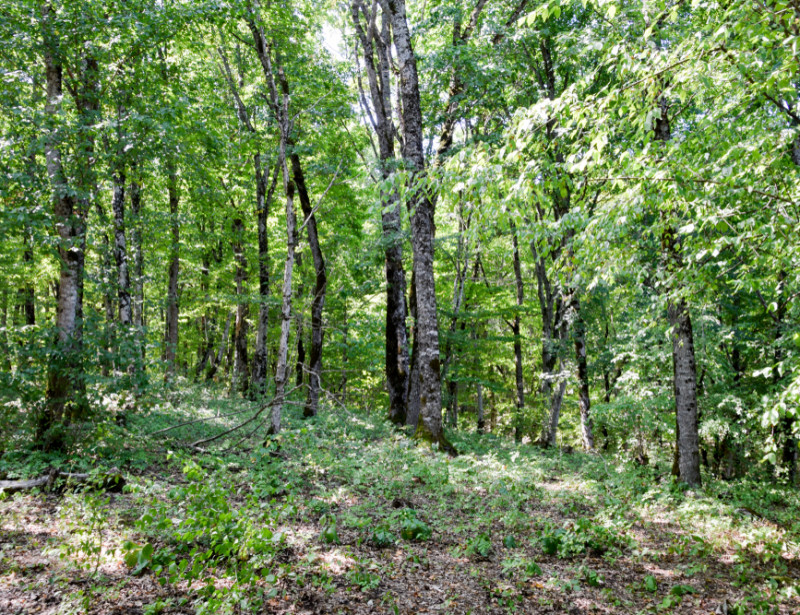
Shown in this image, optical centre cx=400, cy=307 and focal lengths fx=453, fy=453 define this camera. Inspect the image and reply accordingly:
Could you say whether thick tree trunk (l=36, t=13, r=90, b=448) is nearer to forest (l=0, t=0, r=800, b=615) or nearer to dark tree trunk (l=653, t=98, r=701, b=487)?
forest (l=0, t=0, r=800, b=615)

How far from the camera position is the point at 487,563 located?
197 inches

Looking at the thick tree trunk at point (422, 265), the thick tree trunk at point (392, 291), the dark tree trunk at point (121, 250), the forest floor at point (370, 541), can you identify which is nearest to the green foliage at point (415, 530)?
the forest floor at point (370, 541)

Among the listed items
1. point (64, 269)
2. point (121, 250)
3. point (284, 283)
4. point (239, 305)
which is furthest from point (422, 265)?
point (239, 305)

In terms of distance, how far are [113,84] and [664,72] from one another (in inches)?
356

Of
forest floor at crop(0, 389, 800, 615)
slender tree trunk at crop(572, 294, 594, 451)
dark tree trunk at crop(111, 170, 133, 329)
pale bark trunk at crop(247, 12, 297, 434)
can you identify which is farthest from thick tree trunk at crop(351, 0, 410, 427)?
dark tree trunk at crop(111, 170, 133, 329)

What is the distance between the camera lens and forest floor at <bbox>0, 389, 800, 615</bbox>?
3773 mm

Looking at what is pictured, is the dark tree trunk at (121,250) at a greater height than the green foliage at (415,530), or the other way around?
the dark tree trunk at (121,250)

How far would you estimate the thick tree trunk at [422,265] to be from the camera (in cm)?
951

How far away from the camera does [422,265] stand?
9961 millimetres

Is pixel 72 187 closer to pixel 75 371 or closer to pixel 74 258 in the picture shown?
pixel 74 258

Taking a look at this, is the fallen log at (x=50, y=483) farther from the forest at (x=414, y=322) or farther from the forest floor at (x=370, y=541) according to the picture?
the forest floor at (x=370, y=541)

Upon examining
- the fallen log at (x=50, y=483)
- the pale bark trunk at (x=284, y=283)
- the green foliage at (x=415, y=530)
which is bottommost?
the green foliage at (x=415, y=530)

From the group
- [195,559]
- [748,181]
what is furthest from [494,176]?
[195,559]

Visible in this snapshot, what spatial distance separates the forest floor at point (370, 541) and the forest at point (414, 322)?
4cm
